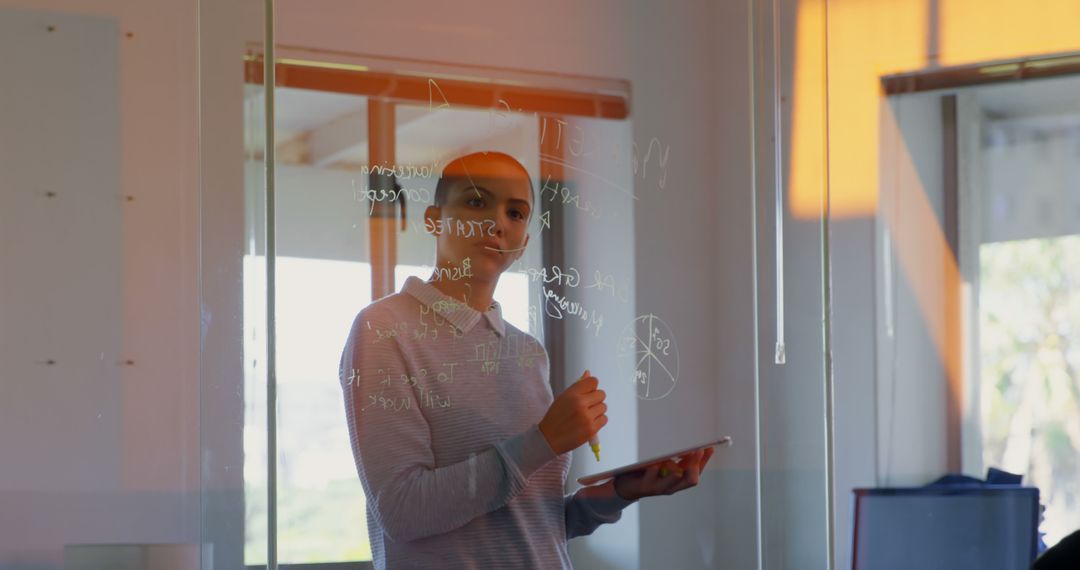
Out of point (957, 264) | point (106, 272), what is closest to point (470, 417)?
point (106, 272)

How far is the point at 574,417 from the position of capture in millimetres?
1851

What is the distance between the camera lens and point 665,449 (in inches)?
83.5

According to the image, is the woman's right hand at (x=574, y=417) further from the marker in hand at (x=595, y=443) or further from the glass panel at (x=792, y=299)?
the glass panel at (x=792, y=299)

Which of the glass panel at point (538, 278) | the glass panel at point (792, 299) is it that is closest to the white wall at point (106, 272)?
the glass panel at point (538, 278)

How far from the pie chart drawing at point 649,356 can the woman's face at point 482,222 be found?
0.93ft

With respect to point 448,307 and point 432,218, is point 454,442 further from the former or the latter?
point 432,218

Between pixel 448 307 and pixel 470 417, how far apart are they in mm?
202

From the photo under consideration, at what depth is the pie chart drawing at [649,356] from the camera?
6.79 ft

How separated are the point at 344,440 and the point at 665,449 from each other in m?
0.62

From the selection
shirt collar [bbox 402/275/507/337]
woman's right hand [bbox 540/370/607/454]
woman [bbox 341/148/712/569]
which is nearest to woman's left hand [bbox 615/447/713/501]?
woman [bbox 341/148/712/569]

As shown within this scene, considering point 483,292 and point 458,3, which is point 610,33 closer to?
point 458,3

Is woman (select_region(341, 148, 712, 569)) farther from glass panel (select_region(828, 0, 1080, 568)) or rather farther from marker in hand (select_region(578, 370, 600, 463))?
glass panel (select_region(828, 0, 1080, 568))

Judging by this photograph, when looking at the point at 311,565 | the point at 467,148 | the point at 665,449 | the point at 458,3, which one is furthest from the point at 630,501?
the point at 458,3

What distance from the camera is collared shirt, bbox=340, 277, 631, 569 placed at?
1.75 meters
